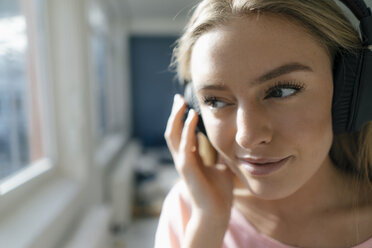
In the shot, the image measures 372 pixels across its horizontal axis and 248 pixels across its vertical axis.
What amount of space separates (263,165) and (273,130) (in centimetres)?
8

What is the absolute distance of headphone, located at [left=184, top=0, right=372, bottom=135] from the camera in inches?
19.3

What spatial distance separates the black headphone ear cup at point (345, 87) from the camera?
1.67 feet

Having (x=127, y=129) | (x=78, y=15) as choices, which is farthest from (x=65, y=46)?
(x=127, y=129)

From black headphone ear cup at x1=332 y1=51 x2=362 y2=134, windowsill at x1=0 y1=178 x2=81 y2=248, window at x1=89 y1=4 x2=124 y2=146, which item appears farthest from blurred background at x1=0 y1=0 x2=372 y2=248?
window at x1=89 y1=4 x2=124 y2=146

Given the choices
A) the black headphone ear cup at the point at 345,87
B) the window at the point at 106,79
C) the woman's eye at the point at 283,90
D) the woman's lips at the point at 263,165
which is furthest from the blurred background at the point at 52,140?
the window at the point at 106,79

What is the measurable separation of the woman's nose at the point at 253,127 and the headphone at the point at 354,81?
15 centimetres

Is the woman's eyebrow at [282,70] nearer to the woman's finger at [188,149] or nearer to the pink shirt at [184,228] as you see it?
the woman's finger at [188,149]

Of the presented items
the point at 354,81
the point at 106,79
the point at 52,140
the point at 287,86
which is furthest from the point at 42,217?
the point at 106,79

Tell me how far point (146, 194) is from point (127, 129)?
6.13 ft

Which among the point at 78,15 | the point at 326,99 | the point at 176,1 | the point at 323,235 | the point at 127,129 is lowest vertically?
the point at 127,129

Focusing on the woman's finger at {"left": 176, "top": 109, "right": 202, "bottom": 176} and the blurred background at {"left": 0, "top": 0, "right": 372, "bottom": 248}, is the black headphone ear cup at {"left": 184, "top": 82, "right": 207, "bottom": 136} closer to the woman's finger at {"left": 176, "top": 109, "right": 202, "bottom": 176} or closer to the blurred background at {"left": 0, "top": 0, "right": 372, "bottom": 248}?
the woman's finger at {"left": 176, "top": 109, "right": 202, "bottom": 176}

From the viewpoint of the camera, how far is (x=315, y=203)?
0.66m

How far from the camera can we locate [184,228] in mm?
700

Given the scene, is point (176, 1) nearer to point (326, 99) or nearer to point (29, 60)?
point (29, 60)
